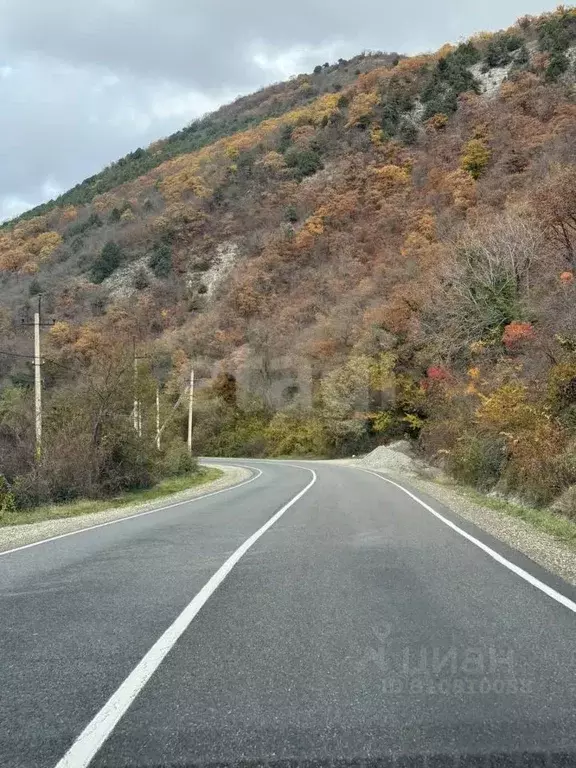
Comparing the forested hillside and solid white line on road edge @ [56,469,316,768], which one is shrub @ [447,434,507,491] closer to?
the forested hillside

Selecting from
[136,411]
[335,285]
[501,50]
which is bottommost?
[136,411]

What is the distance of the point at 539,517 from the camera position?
13.0m

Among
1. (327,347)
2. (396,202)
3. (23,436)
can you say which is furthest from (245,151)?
(23,436)

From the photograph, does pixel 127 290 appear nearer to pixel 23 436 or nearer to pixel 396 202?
pixel 396 202

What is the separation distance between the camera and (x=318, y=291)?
75.1 metres

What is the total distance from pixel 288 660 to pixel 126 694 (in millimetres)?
1182

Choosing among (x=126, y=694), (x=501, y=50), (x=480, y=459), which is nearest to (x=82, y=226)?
(x=501, y=50)

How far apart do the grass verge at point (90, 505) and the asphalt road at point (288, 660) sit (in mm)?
8922

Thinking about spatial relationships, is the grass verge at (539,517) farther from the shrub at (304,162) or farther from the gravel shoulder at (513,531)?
the shrub at (304,162)

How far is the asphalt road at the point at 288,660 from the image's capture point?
11.2 ft

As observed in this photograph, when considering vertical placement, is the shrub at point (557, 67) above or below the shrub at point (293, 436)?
above

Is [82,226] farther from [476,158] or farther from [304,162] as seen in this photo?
[476,158]

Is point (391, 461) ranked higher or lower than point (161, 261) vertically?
lower

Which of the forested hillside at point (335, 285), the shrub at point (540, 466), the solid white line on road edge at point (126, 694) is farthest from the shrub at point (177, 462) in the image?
the solid white line on road edge at point (126, 694)
